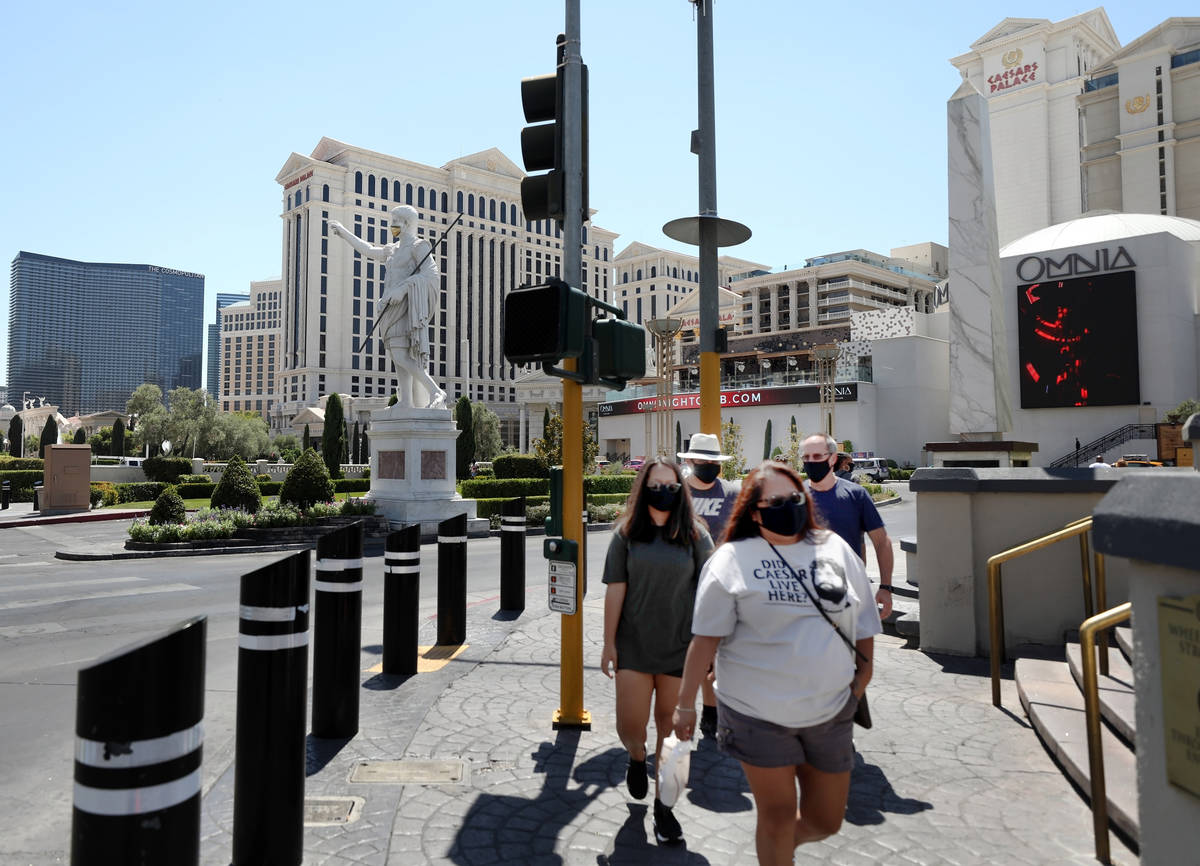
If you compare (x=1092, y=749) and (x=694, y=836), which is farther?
(x=694, y=836)

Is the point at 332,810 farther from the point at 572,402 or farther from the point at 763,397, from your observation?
the point at 763,397

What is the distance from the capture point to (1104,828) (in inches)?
133

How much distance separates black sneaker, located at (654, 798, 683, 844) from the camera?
3512 mm

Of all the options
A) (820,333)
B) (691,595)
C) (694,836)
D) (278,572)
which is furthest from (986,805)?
(820,333)

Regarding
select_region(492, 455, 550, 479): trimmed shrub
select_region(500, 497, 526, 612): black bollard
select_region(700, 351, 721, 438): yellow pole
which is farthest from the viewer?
select_region(492, 455, 550, 479): trimmed shrub

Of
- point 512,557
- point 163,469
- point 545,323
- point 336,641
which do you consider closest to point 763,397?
point 163,469

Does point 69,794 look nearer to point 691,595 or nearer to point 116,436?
point 691,595

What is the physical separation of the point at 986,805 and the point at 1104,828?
0.67 meters

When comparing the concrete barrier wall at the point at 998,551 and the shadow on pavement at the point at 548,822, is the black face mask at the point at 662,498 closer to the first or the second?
the shadow on pavement at the point at 548,822

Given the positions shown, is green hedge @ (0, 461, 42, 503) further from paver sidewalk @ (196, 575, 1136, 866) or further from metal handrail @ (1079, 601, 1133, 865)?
metal handrail @ (1079, 601, 1133, 865)

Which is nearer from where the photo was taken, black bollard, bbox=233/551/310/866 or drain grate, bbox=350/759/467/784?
black bollard, bbox=233/551/310/866

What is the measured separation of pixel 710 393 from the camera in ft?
22.5

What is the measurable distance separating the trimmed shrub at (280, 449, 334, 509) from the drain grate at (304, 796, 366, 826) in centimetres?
1674

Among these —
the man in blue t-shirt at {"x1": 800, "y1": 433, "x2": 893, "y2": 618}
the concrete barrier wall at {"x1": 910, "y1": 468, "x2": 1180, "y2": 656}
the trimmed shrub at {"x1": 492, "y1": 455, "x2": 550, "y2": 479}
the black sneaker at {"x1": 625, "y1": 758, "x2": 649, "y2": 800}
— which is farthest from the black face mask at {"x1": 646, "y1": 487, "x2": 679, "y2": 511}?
the trimmed shrub at {"x1": 492, "y1": 455, "x2": 550, "y2": 479}
